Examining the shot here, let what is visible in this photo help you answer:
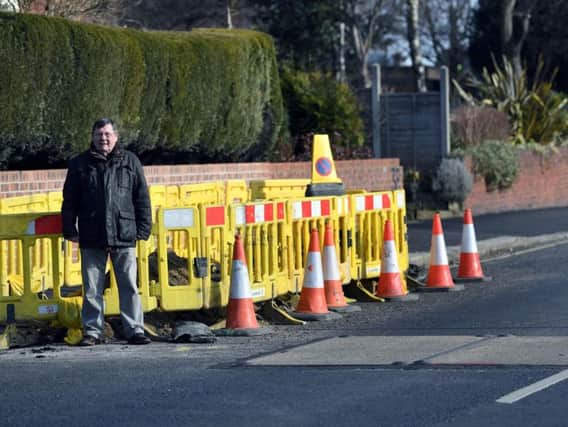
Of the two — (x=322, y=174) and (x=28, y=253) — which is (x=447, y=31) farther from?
(x=28, y=253)

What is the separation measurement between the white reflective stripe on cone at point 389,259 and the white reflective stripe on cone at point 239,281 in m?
2.72

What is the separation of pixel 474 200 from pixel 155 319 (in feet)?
56.4

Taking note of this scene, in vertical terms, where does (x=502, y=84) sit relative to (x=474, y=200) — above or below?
above

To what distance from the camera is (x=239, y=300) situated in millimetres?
11695

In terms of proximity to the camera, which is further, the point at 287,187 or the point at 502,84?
the point at 502,84

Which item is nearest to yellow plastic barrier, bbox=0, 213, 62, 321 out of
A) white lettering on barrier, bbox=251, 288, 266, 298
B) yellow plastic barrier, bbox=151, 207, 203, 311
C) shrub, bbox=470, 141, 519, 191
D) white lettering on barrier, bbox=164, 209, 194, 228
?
yellow plastic barrier, bbox=151, 207, 203, 311

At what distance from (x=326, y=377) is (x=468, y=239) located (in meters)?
6.87

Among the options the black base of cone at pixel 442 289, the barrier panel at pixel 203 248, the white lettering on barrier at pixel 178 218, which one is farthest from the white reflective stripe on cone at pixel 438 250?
the white lettering on barrier at pixel 178 218

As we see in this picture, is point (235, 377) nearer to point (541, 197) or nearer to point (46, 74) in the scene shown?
point (46, 74)

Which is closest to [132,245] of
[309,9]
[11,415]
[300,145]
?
[11,415]

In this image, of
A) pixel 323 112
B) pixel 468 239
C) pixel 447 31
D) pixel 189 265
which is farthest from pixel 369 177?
pixel 447 31

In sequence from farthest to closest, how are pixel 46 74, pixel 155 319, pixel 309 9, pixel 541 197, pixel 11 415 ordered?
pixel 309 9, pixel 541 197, pixel 46 74, pixel 155 319, pixel 11 415

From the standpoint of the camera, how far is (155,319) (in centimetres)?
1220

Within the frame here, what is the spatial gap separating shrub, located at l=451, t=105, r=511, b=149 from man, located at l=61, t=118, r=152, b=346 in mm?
19725
